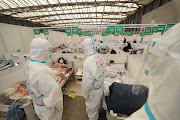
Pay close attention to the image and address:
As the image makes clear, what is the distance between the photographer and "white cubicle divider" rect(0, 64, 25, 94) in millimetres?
1465

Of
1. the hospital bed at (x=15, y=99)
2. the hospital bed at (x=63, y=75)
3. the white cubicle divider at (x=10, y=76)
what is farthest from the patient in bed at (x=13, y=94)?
the hospital bed at (x=63, y=75)

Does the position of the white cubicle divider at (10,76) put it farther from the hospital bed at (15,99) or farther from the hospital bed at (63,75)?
the hospital bed at (63,75)

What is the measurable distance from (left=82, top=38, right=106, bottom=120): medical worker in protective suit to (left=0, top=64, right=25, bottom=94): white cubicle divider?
1.64 meters

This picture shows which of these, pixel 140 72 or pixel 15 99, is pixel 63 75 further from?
pixel 140 72

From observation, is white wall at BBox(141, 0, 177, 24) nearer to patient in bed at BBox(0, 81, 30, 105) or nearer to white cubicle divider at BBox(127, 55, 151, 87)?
white cubicle divider at BBox(127, 55, 151, 87)

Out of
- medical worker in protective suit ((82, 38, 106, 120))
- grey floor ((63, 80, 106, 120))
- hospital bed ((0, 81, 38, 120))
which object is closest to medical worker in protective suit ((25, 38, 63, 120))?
hospital bed ((0, 81, 38, 120))

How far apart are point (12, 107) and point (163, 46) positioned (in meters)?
1.81

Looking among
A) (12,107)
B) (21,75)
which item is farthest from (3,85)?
(12,107)

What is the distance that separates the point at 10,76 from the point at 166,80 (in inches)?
97.9

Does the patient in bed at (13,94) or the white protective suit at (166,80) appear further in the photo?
the patient in bed at (13,94)

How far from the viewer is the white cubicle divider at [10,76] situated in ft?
4.81

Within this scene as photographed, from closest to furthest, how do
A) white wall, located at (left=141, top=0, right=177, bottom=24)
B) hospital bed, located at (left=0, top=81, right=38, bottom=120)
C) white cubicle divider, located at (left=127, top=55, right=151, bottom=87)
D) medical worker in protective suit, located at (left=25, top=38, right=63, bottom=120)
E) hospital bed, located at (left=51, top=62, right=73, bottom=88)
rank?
1. white cubicle divider, located at (left=127, top=55, right=151, bottom=87)
2. medical worker in protective suit, located at (left=25, top=38, right=63, bottom=120)
3. hospital bed, located at (left=0, top=81, right=38, bottom=120)
4. hospital bed, located at (left=51, top=62, right=73, bottom=88)
5. white wall, located at (left=141, top=0, right=177, bottom=24)

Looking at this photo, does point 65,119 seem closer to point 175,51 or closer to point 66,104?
point 66,104

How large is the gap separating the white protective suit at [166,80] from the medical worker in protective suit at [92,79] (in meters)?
0.90
